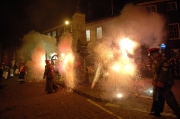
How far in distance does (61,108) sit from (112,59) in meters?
7.59

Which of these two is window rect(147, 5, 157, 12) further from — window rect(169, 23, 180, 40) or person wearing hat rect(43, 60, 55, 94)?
person wearing hat rect(43, 60, 55, 94)

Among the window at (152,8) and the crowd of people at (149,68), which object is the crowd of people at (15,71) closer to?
the crowd of people at (149,68)

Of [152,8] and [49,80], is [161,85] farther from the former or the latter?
[152,8]

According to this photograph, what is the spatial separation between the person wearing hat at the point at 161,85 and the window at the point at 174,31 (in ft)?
47.9

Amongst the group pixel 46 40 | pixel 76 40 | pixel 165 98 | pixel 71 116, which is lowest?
pixel 71 116

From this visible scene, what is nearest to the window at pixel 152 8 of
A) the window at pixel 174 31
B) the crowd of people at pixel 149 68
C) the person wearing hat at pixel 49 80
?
the window at pixel 174 31

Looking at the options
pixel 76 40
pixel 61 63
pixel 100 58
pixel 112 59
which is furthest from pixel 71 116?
pixel 61 63

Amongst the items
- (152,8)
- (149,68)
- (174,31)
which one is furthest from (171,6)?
(149,68)

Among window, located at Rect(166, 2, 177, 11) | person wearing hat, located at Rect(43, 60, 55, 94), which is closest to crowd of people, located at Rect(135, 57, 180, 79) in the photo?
window, located at Rect(166, 2, 177, 11)

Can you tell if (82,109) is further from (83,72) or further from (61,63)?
(61,63)

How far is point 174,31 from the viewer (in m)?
16.5

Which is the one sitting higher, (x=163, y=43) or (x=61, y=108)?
(x=163, y=43)

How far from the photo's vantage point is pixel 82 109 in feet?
16.2

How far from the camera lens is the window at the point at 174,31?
1634 centimetres
